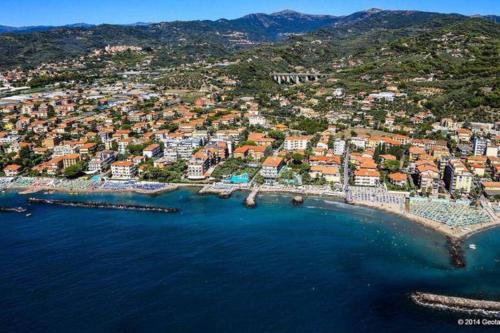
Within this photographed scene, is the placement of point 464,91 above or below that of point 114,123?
above

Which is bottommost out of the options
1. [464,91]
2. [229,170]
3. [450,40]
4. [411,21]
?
[229,170]

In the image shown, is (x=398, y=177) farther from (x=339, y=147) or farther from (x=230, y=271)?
(x=230, y=271)

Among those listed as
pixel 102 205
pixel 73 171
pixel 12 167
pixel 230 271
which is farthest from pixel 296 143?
pixel 12 167

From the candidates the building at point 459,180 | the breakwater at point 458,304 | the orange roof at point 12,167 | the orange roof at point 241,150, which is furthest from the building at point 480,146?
the orange roof at point 12,167

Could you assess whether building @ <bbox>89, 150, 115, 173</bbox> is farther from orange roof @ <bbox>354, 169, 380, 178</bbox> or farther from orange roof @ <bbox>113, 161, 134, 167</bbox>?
orange roof @ <bbox>354, 169, 380, 178</bbox>

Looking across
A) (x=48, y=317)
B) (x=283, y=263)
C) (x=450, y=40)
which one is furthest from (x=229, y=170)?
(x=450, y=40)

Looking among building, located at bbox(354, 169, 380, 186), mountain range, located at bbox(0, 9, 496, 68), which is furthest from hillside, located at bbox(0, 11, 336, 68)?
building, located at bbox(354, 169, 380, 186)

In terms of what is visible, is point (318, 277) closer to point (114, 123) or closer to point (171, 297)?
point (171, 297)

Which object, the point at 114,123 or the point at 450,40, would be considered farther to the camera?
the point at 450,40
